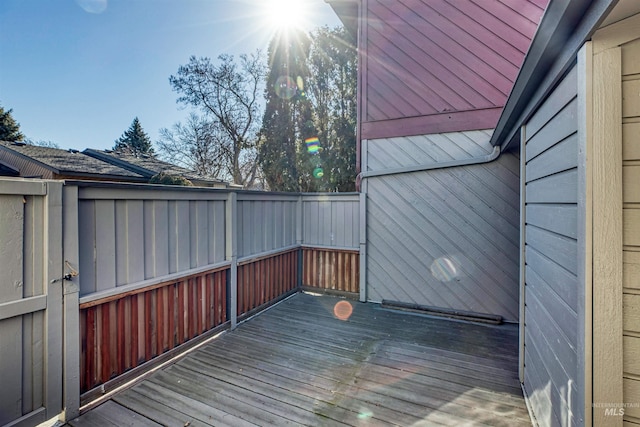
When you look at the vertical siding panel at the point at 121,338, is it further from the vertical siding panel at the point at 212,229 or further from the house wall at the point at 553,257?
the house wall at the point at 553,257

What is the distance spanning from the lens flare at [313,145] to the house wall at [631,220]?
1007cm

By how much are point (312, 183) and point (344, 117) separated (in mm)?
2679

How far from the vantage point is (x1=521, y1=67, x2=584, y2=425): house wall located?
124 centimetres

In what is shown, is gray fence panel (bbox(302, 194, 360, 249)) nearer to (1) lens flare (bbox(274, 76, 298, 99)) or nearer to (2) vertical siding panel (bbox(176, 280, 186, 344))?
(2) vertical siding panel (bbox(176, 280, 186, 344))

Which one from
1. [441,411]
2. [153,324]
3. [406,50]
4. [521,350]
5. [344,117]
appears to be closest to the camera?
[441,411]

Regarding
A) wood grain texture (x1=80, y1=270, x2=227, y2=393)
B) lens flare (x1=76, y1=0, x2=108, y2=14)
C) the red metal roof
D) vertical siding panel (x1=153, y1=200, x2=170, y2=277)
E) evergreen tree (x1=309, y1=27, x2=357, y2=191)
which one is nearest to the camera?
wood grain texture (x1=80, y1=270, x2=227, y2=393)

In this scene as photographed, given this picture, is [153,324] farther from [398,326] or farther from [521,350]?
[521,350]

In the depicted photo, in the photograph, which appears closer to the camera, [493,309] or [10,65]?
[493,309]

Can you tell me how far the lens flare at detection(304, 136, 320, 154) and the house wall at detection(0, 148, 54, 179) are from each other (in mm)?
7386

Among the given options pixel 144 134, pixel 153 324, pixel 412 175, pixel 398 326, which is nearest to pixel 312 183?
pixel 412 175

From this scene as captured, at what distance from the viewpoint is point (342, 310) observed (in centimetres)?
408

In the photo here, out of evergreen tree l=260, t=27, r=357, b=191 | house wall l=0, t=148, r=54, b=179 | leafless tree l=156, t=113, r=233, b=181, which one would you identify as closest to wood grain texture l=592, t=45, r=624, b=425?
evergreen tree l=260, t=27, r=357, b=191

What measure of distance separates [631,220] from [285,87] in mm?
11761

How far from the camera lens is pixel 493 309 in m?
3.71
